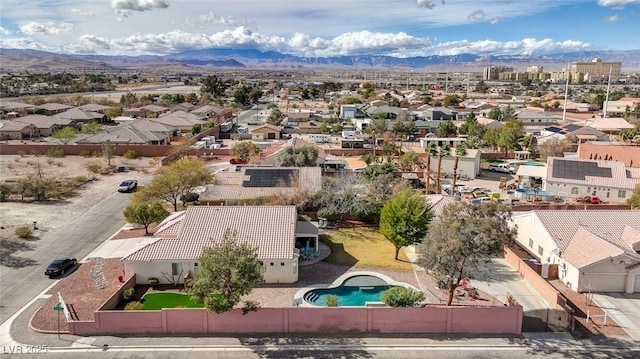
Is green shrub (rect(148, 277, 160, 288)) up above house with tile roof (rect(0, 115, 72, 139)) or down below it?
below

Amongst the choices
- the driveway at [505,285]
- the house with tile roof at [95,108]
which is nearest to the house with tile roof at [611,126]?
the driveway at [505,285]

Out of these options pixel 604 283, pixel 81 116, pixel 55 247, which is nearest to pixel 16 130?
Result: pixel 81 116

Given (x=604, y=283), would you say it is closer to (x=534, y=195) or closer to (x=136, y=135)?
(x=534, y=195)

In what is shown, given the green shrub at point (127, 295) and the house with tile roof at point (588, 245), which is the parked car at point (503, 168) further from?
the green shrub at point (127, 295)

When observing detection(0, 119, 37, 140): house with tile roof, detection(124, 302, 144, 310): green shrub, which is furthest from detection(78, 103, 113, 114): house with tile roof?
detection(124, 302, 144, 310): green shrub

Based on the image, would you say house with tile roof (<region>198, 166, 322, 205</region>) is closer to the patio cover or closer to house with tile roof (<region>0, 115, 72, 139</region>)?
the patio cover
